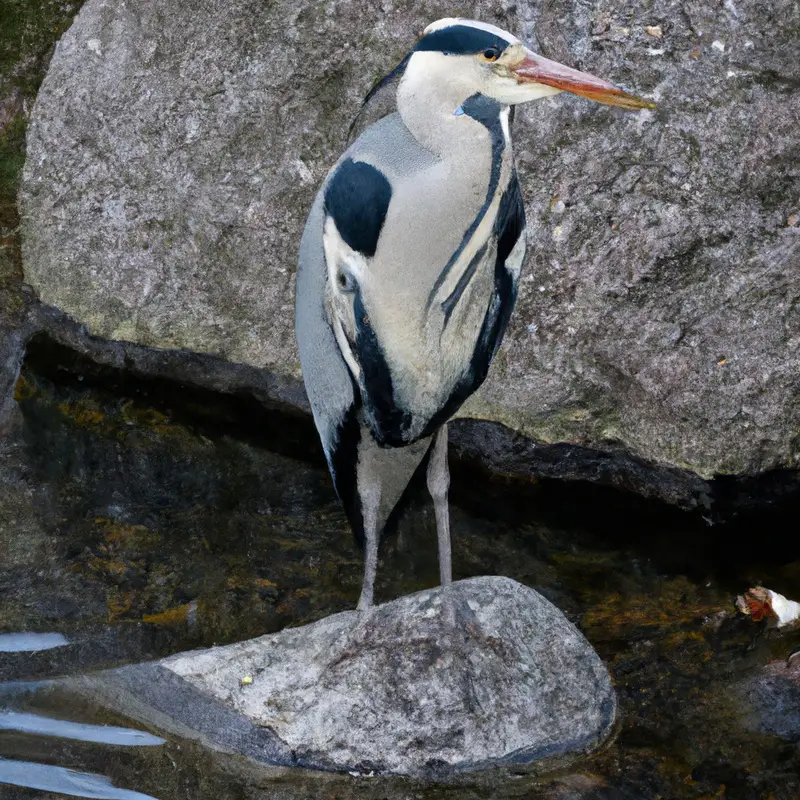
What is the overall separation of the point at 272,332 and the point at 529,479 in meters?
1.11

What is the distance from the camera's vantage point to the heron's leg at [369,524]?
307cm

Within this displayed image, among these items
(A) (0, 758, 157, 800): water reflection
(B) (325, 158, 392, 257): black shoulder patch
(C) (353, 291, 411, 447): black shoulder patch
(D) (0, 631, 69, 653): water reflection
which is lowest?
(D) (0, 631, 69, 653): water reflection

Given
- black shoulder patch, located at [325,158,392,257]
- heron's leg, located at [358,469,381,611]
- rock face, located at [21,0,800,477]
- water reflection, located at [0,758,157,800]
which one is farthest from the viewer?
rock face, located at [21,0,800,477]

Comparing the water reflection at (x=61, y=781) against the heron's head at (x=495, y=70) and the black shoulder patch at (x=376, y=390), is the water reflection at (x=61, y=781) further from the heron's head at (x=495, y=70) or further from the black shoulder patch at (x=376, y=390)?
the heron's head at (x=495, y=70)

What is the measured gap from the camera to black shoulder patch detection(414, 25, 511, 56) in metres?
2.45

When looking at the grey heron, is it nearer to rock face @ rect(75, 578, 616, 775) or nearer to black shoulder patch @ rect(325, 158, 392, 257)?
Answer: black shoulder patch @ rect(325, 158, 392, 257)

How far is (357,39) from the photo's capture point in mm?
4281

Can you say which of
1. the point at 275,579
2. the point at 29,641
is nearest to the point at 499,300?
the point at 275,579

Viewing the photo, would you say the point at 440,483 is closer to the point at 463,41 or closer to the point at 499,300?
the point at 499,300

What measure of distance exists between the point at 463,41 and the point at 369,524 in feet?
4.18

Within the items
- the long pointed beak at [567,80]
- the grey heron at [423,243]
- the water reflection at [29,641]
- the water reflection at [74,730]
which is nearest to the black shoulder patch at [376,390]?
the grey heron at [423,243]

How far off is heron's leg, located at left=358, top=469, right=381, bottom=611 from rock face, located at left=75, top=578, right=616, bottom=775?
2.2 inches

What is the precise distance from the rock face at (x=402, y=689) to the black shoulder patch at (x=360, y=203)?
0.99m

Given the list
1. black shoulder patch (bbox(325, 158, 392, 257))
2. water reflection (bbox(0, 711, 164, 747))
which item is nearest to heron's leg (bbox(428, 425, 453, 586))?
black shoulder patch (bbox(325, 158, 392, 257))
